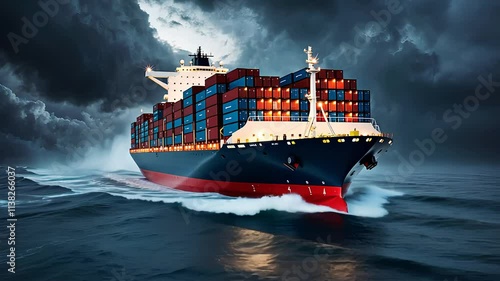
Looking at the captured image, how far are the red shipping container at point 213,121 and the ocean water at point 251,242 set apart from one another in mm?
7130

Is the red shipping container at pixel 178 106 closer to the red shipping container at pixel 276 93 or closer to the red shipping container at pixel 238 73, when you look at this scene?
the red shipping container at pixel 238 73

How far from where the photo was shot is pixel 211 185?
106ft

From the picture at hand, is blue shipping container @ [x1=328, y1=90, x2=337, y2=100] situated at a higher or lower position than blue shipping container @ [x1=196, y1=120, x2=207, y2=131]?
higher

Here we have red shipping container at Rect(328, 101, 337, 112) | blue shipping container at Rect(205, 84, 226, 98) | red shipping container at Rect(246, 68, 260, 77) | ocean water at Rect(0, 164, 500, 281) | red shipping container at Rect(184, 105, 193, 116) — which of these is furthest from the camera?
red shipping container at Rect(184, 105, 193, 116)

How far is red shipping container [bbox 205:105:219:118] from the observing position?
32.8 m

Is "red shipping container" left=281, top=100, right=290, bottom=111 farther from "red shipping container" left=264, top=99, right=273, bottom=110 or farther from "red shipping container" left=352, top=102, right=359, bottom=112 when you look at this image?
"red shipping container" left=352, top=102, right=359, bottom=112

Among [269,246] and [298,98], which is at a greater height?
[298,98]

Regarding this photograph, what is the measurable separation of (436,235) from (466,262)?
209 inches

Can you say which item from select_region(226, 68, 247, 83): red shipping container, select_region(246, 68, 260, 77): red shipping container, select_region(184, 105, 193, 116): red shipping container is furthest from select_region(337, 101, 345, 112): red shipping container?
select_region(184, 105, 193, 116): red shipping container

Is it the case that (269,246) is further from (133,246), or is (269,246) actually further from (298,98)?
(298,98)

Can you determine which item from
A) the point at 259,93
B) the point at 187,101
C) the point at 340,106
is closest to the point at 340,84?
the point at 340,106

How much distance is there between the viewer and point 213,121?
109 feet

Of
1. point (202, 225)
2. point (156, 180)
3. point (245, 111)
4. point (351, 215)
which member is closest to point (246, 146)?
point (245, 111)

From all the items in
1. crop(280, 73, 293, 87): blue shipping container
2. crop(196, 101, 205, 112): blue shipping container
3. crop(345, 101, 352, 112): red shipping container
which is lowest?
crop(345, 101, 352, 112): red shipping container
